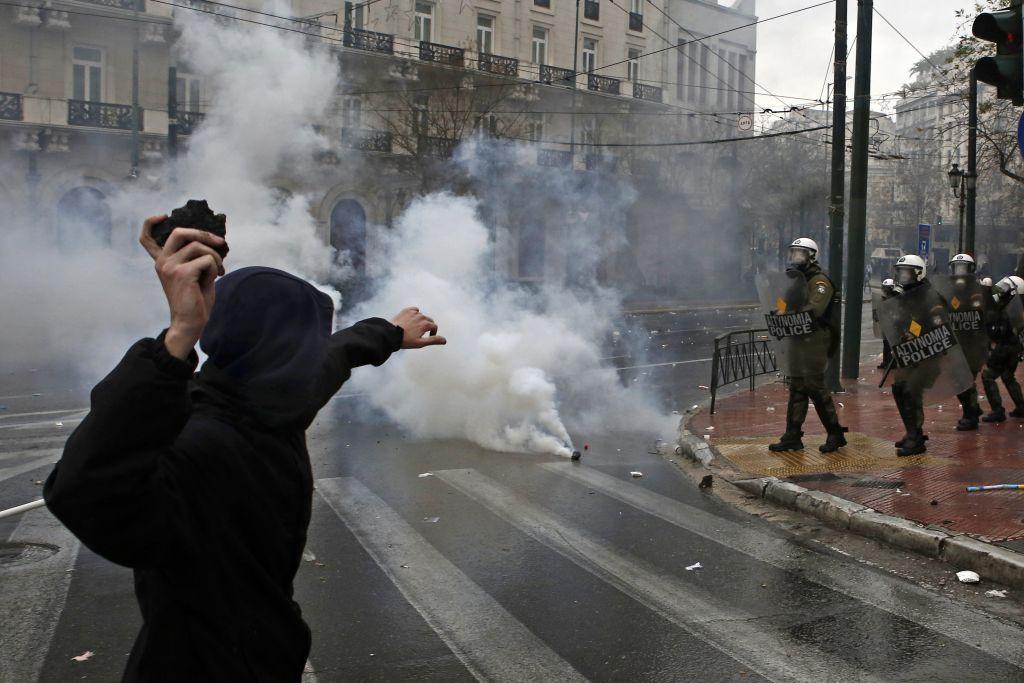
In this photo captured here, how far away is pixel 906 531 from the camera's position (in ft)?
21.0

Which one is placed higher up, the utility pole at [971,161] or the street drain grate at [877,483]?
the utility pole at [971,161]

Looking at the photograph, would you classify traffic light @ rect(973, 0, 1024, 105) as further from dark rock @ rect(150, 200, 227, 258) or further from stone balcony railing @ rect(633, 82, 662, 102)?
stone balcony railing @ rect(633, 82, 662, 102)

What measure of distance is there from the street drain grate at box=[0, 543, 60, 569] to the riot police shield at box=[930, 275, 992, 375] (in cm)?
942

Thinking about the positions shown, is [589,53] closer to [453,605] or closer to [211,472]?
[453,605]

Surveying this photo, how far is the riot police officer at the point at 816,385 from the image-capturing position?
9281 mm

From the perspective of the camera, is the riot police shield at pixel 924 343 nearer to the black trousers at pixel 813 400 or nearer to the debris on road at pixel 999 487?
the black trousers at pixel 813 400

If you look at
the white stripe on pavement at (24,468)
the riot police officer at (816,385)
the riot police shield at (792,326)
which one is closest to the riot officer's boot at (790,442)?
the riot police officer at (816,385)

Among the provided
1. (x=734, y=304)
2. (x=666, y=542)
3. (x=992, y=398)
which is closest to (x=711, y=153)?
(x=734, y=304)

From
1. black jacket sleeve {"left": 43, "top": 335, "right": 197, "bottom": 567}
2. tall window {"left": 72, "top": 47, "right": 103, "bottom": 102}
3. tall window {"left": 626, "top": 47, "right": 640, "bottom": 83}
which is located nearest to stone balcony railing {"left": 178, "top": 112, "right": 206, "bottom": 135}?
tall window {"left": 72, "top": 47, "right": 103, "bottom": 102}

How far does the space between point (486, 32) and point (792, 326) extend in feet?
90.6

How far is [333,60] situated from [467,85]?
15.6 ft

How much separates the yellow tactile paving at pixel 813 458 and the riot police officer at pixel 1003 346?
7.38ft

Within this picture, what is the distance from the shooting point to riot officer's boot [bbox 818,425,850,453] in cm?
924

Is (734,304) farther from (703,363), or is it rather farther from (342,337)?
(342,337)
